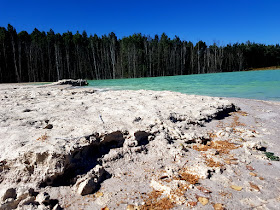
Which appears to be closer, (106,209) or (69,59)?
(106,209)

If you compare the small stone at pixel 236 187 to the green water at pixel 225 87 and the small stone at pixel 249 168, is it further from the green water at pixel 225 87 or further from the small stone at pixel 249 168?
the green water at pixel 225 87

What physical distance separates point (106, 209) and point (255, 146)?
209 centimetres

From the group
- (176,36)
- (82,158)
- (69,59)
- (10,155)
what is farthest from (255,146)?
(176,36)

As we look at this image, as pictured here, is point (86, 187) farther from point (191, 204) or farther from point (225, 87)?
point (225, 87)

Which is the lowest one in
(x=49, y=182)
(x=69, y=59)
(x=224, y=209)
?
(x=224, y=209)

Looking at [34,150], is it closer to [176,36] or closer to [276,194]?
[276,194]

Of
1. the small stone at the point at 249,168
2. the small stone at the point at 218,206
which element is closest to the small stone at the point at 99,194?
the small stone at the point at 218,206

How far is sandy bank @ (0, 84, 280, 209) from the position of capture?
1.52 meters

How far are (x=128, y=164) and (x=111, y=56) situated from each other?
38.1 metres

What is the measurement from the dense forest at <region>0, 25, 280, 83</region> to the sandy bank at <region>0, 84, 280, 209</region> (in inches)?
1276

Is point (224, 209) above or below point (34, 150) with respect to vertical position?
below

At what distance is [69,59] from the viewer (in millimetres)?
34438

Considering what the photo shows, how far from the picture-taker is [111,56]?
1495 inches

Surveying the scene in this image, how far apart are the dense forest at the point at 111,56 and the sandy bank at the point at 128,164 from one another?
106 ft
